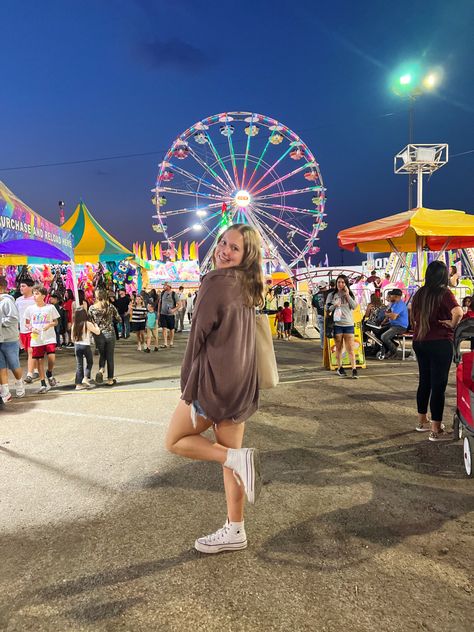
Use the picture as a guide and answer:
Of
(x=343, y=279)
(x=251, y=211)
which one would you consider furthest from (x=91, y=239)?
(x=251, y=211)

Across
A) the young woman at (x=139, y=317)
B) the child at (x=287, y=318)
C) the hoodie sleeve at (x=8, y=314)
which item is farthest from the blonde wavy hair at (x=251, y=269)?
the child at (x=287, y=318)

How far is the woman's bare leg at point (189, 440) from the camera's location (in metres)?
2.13

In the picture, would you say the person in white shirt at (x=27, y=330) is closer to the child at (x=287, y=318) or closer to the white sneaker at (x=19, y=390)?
the white sneaker at (x=19, y=390)

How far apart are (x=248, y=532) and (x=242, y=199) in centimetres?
2112

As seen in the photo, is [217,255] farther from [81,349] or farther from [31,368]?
[31,368]

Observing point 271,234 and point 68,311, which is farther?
point 271,234

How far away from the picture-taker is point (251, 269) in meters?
2.09

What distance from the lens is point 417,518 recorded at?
262 cm

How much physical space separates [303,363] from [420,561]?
21.0 ft

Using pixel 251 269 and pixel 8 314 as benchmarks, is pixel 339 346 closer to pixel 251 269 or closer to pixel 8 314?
pixel 8 314

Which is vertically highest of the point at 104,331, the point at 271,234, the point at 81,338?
the point at 271,234

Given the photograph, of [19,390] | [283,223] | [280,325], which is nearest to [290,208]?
[283,223]

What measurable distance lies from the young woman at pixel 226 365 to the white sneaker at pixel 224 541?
0.18 metres

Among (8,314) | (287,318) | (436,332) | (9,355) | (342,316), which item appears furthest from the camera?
(287,318)
